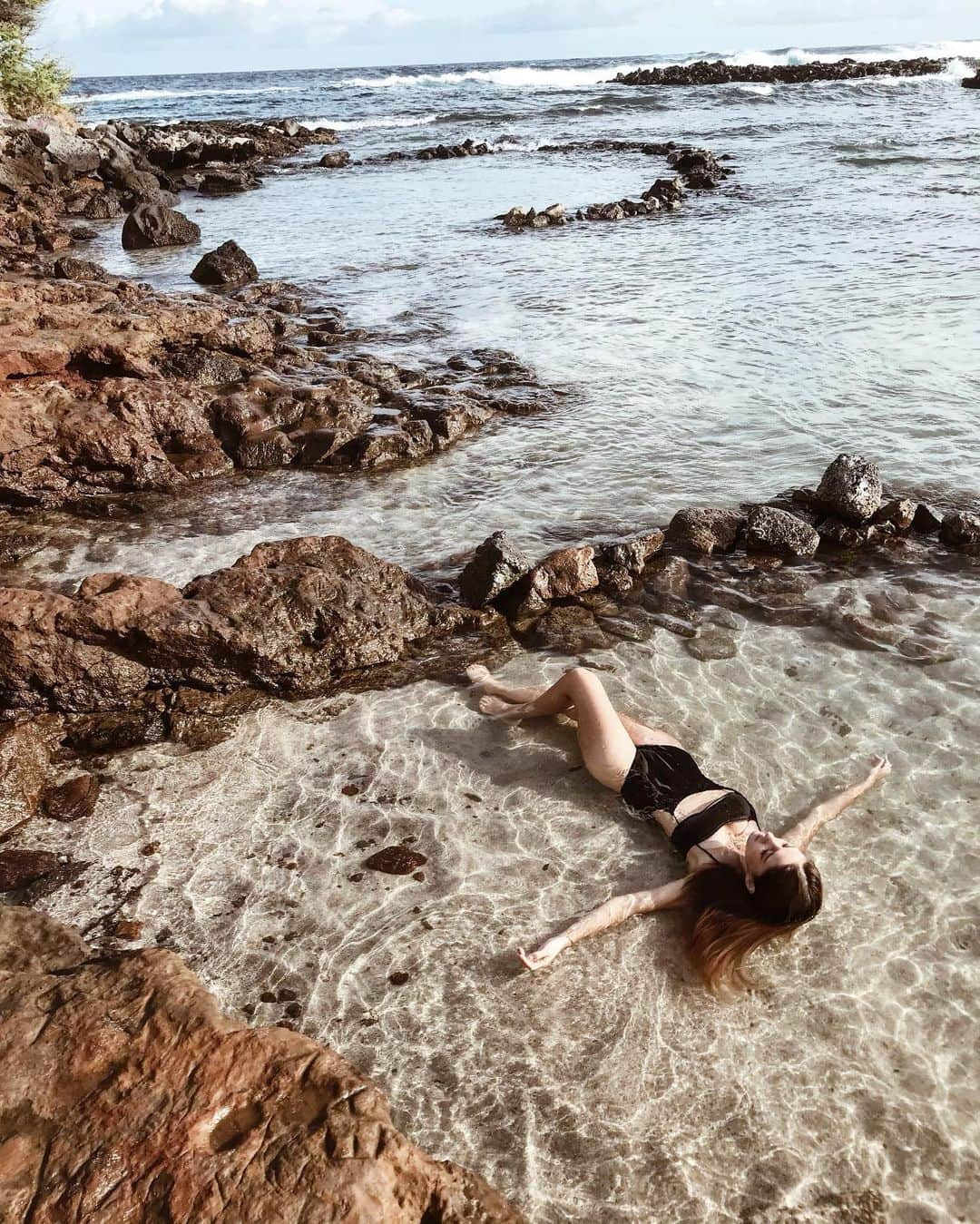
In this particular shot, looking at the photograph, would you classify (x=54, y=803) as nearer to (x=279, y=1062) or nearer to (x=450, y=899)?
(x=450, y=899)

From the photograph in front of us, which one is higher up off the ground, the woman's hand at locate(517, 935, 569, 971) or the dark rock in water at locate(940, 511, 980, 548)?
the dark rock in water at locate(940, 511, 980, 548)

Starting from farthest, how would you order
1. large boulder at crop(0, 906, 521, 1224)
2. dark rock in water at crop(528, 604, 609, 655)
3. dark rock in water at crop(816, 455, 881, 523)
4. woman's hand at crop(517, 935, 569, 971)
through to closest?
dark rock in water at crop(816, 455, 881, 523) → dark rock in water at crop(528, 604, 609, 655) → woman's hand at crop(517, 935, 569, 971) → large boulder at crop(0, 906, 521, 1224)

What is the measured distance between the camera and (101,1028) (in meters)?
3.47

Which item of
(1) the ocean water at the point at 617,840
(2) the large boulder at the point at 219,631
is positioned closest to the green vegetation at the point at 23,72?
(1) the ocean water at the point at 617,840

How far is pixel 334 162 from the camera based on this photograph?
38875mm

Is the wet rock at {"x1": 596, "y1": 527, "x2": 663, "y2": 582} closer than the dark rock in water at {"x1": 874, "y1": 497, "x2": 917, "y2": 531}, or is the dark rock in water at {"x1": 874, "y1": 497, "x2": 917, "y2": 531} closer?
the wet rock at {"x1": 596, "y1": 527, "x2": 663, "y2": 582}

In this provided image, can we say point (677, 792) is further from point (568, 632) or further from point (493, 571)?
point (493, 571)

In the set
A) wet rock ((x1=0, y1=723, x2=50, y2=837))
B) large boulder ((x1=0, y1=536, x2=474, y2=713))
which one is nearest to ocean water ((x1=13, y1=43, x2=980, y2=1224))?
wet rock ((x1=0, y1=723, x2=50, y2=837))

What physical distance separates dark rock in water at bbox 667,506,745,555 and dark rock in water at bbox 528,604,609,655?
1619 mm

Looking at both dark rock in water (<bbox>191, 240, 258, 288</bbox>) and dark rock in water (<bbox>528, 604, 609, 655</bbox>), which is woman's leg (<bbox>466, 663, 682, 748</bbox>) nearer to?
dark rock in water (<bbox>528, 604, 609, 655</bbox>)

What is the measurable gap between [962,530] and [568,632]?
13.8 ft

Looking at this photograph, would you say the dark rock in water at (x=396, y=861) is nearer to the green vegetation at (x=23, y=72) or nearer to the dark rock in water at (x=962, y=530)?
the dark rock in water at (x=962, y=530)

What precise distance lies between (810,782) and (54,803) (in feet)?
16.3

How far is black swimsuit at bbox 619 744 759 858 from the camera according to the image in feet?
18.0
